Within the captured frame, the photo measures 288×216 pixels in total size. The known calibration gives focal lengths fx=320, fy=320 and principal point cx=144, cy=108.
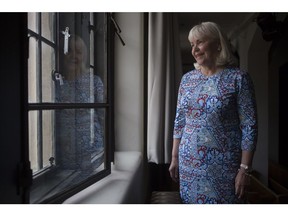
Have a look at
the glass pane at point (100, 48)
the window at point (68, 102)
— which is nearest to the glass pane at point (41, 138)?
the window at point (68, 102)

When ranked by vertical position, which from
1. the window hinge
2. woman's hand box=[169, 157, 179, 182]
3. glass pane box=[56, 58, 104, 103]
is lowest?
woman's hand box=[169, 157, 179, 182]

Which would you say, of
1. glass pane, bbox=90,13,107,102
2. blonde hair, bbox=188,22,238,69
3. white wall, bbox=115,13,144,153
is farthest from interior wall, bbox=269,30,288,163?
glass pane, bbox=90,13,107,102

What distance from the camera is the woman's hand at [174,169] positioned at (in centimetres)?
88

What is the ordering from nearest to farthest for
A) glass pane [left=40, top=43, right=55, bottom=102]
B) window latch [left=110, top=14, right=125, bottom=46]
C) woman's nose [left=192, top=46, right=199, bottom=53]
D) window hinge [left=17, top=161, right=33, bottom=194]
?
window hinge [left=17, top=161, right=33, bottom=194] < glass pane [left=40, top=43, right=55, bottom=102] < woman's nose [left=192, top=46, right=199, bottom=53] < window latch [left=110, top=14, right=125, bottom=46]

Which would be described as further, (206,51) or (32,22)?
(206,51)

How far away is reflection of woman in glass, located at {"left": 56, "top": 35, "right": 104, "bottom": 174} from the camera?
793 millimetres

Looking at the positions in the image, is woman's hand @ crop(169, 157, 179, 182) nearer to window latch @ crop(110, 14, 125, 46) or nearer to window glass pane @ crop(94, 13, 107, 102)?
window glass pane @ crop(94, 13, 107, 102)

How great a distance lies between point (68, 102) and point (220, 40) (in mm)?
403

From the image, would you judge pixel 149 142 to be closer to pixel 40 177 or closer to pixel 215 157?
pixel 215 157

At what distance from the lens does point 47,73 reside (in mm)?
726

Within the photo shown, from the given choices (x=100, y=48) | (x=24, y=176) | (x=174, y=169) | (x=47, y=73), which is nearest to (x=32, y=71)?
(x=47, y=73)

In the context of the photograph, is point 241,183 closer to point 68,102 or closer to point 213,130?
point 213,130
